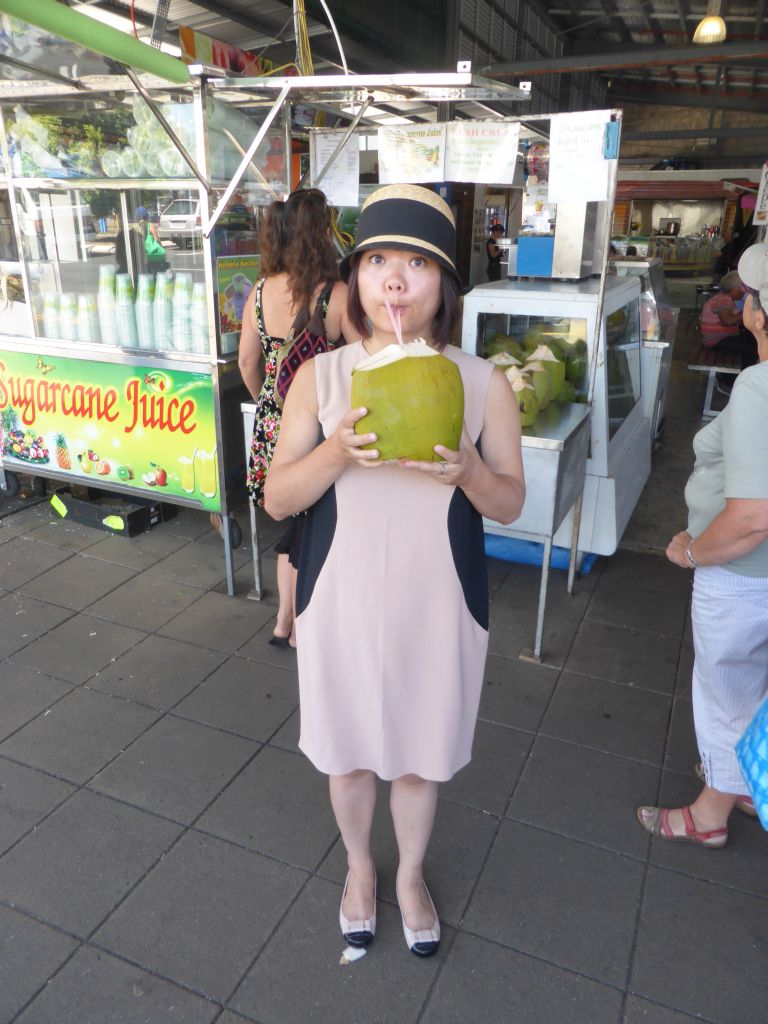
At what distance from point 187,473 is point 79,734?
1396 mm

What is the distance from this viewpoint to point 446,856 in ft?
7.15

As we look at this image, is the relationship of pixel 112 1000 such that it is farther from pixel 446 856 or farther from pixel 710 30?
pixel 710 30

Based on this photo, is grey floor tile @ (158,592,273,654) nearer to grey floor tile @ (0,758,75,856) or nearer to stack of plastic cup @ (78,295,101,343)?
grey floor tile @ (0,758,75,856)

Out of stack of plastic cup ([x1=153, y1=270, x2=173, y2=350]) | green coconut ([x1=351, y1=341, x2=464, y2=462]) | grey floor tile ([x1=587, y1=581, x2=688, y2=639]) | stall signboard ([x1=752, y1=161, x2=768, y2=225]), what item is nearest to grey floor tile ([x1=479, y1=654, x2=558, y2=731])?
grey floor tile ([x1=587, y1=581, x2=688, y2=639])

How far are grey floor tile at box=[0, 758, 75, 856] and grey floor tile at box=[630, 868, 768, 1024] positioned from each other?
1.81 m

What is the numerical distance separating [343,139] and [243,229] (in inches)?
30.9

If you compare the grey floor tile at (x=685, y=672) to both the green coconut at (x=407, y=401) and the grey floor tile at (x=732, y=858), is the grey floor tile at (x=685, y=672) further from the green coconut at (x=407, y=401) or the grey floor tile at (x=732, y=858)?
the green coconut at (x=407, y=401)

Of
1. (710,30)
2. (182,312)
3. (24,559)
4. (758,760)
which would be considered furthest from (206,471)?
(710,30)

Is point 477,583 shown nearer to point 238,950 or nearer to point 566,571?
point 238,950

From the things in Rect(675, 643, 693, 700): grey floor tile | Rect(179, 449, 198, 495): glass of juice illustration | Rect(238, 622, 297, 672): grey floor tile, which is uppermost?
Rect(179, 449, 198, 495): glass of juice illustration

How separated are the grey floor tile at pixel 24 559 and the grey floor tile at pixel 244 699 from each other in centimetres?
139

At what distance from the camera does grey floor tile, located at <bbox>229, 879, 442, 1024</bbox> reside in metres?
1.73

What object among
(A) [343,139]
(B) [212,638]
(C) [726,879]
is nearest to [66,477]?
(B) [212,638]

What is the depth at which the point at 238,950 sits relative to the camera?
6.15ft
